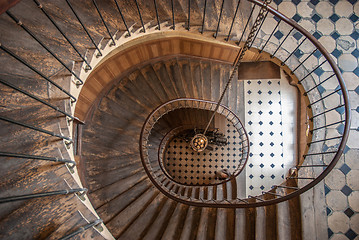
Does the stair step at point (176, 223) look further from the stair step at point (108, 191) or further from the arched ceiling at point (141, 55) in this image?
the arched ceiling at point (141, 55)

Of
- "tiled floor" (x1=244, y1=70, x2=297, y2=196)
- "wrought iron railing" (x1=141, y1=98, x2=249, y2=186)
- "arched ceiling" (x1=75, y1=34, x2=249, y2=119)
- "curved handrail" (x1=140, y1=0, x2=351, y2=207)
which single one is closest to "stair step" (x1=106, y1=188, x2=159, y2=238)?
"curved handrail" (x1=140, y1=0, x2=351, y2=207)

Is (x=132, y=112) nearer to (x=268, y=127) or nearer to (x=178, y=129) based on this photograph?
(x=178, y=129)

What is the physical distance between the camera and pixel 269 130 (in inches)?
235

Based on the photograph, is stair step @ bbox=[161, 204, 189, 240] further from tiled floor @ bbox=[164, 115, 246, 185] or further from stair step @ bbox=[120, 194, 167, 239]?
tiled floor @ bbox=[164, 115, 246, 185]

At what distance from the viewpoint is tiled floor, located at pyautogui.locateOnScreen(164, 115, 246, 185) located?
7.30 m

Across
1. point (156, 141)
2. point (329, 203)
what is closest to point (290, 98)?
point (329, 203)

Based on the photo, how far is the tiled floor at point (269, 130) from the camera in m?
5.83

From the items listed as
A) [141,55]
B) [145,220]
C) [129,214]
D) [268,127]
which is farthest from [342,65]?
[129,214]

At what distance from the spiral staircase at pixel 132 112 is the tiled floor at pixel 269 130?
0.87 feet

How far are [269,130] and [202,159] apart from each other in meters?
2.65

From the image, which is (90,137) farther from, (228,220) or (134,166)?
(228,220)

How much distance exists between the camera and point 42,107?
216cm

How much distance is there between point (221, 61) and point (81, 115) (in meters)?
3.49

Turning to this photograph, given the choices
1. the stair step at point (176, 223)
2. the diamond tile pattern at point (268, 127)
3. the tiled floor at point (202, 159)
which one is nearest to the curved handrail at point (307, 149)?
the stair step at point (176, 223)
